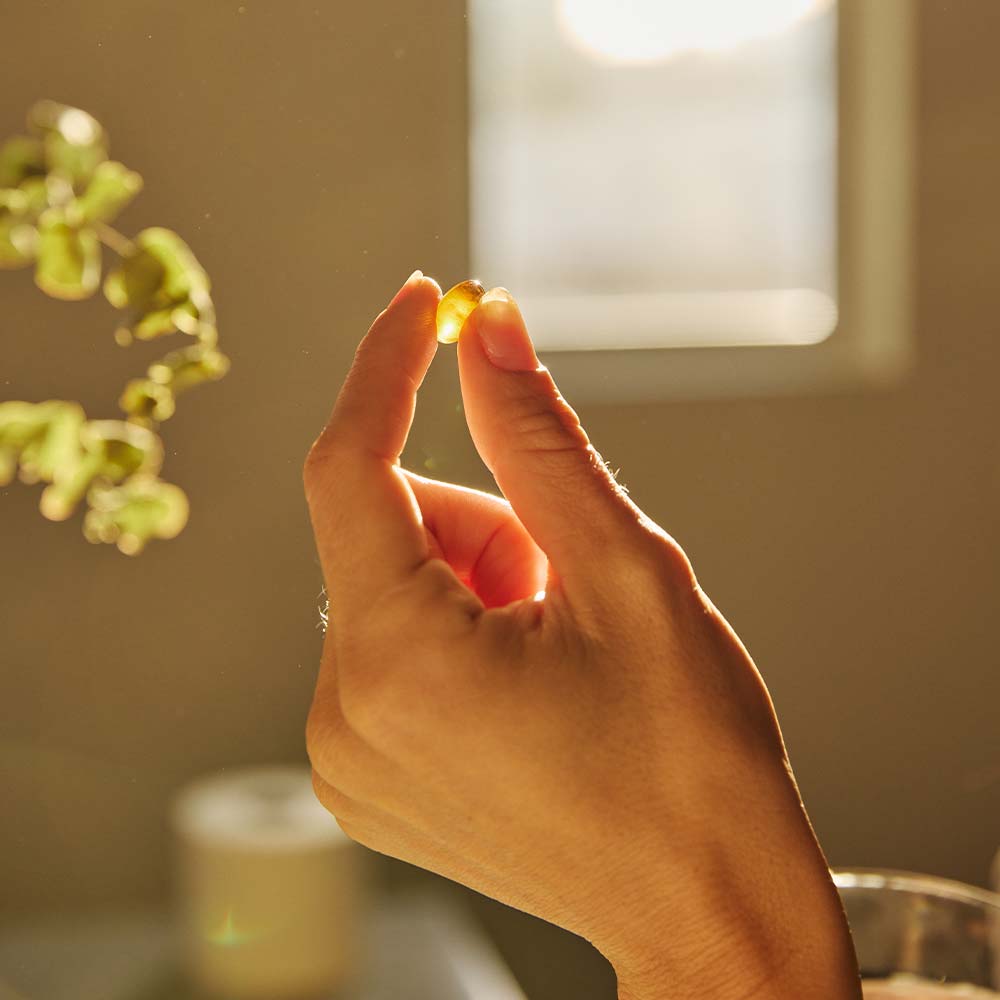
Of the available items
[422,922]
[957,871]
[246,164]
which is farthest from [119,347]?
[957,871]

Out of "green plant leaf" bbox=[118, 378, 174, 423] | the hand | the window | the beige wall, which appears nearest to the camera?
the hand

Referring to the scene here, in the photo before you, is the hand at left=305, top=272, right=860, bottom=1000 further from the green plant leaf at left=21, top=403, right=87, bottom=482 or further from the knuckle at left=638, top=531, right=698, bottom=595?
the green plant leaf at left=21, top=403, right=87, bottom=482

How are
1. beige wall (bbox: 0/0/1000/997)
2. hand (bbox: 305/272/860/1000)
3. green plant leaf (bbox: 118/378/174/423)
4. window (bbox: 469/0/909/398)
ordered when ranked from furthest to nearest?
1. window (bbox: 469/0/909/398)
2. beige wall (bbox: 0/0/1000/997)
3. green plant leaf (bbox: 118/378/174/423)
4. hand (bbox: 305/272/860/1000)

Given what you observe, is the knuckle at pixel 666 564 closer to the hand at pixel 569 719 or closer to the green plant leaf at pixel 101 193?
the hand at pixel 569 719

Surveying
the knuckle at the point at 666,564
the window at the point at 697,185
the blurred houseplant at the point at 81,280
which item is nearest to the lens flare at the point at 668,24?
the window at the point at 697,185

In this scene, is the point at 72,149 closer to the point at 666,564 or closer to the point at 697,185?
the point at 666,564

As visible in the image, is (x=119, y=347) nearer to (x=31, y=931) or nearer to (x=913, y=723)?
(x=31, y=931)

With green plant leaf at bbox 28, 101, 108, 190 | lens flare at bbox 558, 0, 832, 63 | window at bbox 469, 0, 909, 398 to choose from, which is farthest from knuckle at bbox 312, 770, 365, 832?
lens flare at bbox 558, 0, 832, 63
